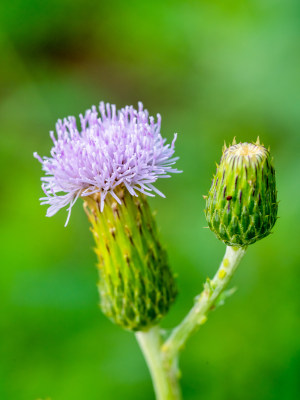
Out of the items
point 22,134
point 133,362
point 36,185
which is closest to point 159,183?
point 36,185

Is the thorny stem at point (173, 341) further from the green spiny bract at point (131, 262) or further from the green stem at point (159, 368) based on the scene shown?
the green spiny bract at point (131, 262)

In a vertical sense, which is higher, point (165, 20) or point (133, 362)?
point (165, 20)

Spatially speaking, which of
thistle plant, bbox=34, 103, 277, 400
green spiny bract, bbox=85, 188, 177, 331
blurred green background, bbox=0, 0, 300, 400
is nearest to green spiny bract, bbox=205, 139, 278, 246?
thistle plant, bbox=34, 103, 277, 400

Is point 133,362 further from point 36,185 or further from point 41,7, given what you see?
point 41,7

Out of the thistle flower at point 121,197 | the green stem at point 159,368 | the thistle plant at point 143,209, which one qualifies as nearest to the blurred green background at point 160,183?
the green stem at point 159,368

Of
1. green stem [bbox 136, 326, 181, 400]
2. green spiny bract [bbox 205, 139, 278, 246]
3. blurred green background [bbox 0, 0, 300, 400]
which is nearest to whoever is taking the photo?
green spiny bract [bbox 205, 139, 278, 246]

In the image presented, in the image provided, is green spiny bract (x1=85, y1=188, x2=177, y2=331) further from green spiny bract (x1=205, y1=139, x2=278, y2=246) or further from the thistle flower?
green spiny bract (x1=205, y1=139, x2=278, y2=246)

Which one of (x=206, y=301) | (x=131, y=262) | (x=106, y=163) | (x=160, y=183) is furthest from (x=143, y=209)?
(x=160, y=183)
